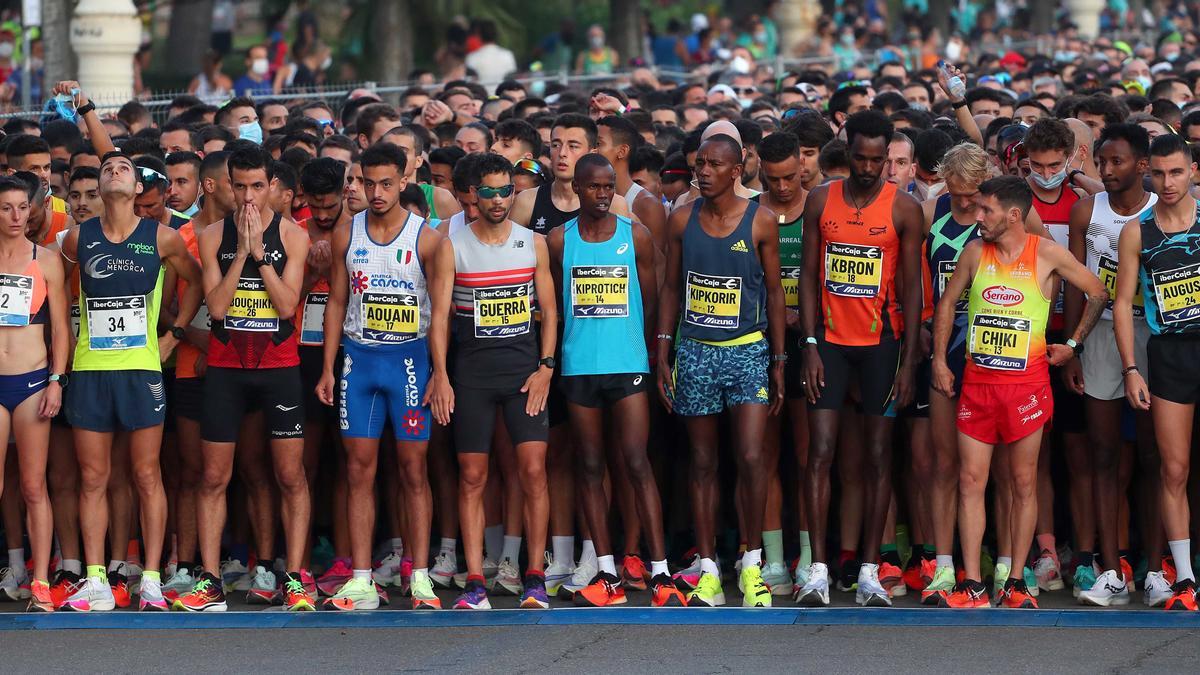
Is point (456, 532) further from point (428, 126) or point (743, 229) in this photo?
point (428, 126)

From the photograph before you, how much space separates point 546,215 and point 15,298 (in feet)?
8.56

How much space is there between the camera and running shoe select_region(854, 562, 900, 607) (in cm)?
878

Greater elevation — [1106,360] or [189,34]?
[189,34]

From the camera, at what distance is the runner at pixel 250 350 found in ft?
29.1

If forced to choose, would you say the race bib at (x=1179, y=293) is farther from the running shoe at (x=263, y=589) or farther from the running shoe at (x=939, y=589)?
the running shoe at (x=263, y=589)

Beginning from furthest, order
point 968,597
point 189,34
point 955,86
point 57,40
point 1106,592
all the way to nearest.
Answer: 1. point 189,34
2. point 57,40
3. point 955,86
4. point 1106,592
5. point 968,597

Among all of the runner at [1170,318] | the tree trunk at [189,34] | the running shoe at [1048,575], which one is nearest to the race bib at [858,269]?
the runner at [1170,318]

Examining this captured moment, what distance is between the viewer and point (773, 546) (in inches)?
368

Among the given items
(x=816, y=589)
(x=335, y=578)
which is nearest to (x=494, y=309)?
(x=335, y=578)

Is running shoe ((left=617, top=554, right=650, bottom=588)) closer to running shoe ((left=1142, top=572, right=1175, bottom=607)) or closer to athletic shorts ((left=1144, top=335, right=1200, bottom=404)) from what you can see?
running shoe ((left=1142, top=572, right=1175, bottom=607))

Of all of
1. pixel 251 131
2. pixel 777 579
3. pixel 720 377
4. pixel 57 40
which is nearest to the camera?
pixel 720 377

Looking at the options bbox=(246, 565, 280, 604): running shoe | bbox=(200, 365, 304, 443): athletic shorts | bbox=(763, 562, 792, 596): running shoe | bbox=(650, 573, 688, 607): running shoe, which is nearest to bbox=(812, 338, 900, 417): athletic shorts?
bbox=(763, 562, 792, 596): running shoe

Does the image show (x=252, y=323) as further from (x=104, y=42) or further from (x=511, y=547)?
(x=104, y=42)

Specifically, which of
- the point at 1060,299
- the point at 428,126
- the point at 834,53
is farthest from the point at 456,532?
the point at 834,53
